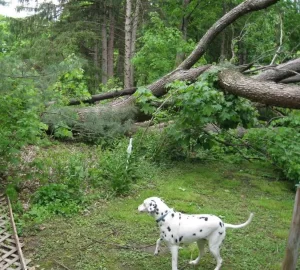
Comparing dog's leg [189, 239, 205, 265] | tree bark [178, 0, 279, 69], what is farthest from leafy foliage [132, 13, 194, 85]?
dog's leg [189, 239, 205, 265]

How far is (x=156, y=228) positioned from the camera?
569 centimetres

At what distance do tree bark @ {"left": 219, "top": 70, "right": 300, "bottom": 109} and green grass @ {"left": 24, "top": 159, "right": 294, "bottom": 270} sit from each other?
1.85m

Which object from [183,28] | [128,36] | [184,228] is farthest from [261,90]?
[183,28]

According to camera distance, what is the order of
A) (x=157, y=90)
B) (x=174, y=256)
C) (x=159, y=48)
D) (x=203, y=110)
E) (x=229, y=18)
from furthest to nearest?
(x=159, y=48) → (x=157, y=90) → (x=229, y=18) → (x=203, y=110) → (x=174, y=256)

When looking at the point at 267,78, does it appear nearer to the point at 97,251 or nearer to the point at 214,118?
the point at 214,118

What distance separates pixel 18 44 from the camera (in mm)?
18328

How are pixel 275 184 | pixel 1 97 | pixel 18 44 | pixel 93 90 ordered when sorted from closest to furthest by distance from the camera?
pixel 1 97
pixel 275 184
pixel 18 44
pixel 93 90

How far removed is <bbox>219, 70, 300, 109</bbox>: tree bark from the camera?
23.3 ft

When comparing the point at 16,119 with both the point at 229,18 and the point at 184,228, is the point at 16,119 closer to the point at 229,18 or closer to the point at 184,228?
the point at 184,228

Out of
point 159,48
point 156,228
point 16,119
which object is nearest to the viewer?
point 156,228

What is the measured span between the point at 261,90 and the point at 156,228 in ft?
12.0

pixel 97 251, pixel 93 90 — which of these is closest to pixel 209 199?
pixel 97 251

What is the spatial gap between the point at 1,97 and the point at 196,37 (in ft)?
61.1

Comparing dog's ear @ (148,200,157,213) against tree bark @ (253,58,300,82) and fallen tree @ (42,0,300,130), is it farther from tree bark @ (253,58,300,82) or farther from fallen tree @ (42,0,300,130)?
tree bark @ (253,58,300,82)
